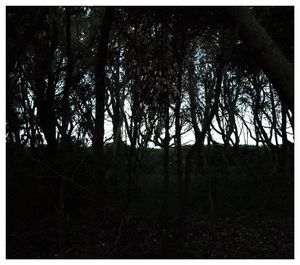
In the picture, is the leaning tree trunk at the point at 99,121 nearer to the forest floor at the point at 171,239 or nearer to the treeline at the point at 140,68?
the treeline at the point at 140,68

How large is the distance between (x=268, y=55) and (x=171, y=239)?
15.0 feet

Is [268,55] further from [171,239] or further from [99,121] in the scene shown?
[171,239]

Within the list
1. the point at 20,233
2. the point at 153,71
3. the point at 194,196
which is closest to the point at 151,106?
the point at 153,71

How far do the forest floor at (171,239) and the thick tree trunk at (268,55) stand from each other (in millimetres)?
3492

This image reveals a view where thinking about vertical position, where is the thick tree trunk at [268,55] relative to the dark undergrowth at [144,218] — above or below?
above

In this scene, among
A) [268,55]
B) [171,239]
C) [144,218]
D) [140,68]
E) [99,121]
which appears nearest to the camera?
[268,55]

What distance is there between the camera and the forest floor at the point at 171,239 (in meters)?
6.87

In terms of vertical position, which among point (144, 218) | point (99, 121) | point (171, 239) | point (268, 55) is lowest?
point (171, 239)

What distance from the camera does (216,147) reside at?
15.0 meters

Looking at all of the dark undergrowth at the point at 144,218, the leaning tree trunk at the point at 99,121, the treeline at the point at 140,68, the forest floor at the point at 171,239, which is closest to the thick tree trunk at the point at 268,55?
the treeline at the point at 140,68

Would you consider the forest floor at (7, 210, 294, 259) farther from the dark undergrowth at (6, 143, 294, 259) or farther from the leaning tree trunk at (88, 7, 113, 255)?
the leaning tree trunk at (88, 7, 113, 255)

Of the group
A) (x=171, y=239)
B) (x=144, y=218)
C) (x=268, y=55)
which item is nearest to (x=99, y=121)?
(x=268, y=55)

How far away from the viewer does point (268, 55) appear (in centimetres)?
395
